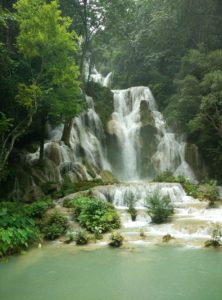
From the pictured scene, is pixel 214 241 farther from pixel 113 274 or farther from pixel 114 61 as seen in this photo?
pixel 114 61

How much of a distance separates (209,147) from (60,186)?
1112 centimetres

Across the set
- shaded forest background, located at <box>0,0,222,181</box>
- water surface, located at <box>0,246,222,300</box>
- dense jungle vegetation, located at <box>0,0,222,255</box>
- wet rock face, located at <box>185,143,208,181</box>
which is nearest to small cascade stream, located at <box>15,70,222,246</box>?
wet rock face, located at <box>185,143,208,181</box>

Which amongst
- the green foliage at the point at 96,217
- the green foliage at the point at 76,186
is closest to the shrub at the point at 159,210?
the green foliage at the point at 96,217

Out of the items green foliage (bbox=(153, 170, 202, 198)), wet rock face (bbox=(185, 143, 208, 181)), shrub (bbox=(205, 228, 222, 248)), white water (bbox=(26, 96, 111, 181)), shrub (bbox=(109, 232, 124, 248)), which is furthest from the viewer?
wet rock face (bbox=(185, 143, 208, 181))

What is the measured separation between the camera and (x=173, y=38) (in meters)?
31.7

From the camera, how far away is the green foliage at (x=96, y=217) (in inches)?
466

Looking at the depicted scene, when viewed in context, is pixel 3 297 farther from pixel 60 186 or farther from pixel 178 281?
pixel 60 186

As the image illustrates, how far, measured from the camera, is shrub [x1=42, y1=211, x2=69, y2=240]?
37.5ft

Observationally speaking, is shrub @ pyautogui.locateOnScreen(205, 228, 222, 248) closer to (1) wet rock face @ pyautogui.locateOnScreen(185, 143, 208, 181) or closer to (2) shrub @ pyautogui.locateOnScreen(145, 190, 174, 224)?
(2) shrub @ pyautogui.locateOnScreen(145, 190, 174, 224)

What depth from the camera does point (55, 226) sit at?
38.4ft

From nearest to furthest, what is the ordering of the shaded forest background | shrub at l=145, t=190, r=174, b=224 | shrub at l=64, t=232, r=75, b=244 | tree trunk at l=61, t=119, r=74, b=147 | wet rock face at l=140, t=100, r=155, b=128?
shrub at l=64, t=232, r=75, b=244 < shrub at l=145, t=190, r=174, b=224 < the shaded forest background < tree trunk at l=61, t=119, r=74, b=147 < wet rock face at l=140, t=100, r=155, b=128

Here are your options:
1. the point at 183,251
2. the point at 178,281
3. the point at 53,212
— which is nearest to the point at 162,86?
the point at 53,212

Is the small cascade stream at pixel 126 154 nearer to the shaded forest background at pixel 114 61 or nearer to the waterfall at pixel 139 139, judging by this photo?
the waterfall at pixel 139 139

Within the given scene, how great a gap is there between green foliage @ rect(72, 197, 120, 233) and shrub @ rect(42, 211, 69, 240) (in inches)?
23.2
